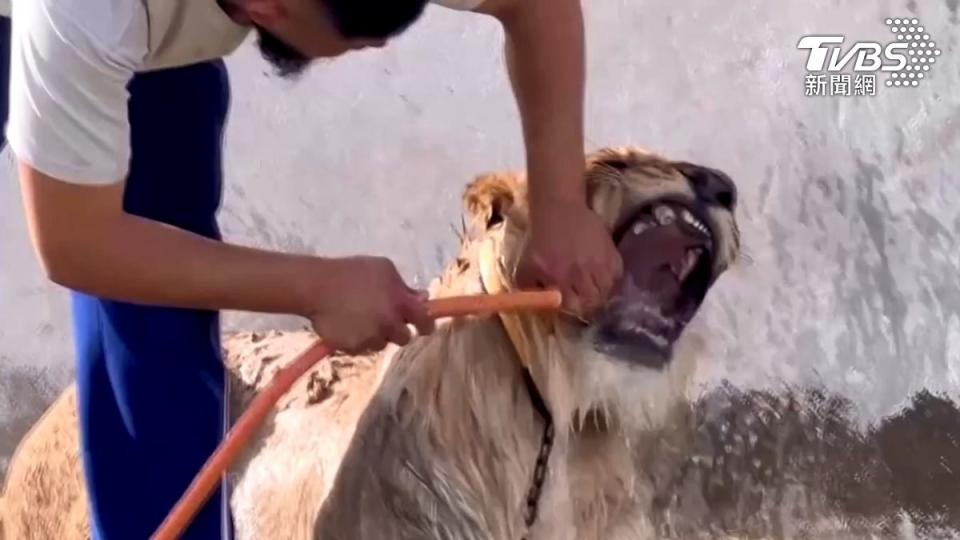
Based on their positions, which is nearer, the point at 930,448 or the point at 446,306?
the point at 446,306

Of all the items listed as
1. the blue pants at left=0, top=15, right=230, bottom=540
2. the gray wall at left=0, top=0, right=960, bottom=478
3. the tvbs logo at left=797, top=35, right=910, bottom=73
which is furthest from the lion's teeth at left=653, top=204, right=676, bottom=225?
the tvbs logo at left=797, top=35, right=910, bottom=73

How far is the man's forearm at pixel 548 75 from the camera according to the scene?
3.05 ft

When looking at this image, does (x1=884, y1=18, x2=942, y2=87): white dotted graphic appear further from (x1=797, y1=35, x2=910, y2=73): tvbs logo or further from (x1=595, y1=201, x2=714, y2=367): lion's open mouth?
(x1=595, y1=201, x2=714, y2=367): lion's open mouth

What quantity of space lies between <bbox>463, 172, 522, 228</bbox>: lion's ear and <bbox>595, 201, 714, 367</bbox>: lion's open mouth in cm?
7

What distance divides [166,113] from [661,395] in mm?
338

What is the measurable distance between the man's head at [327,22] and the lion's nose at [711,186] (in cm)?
21

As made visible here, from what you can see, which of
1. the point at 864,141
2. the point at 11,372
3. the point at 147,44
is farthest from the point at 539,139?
the point at 11,372

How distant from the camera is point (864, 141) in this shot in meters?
1.70

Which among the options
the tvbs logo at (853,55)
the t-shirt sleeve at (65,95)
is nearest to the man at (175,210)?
the t-shirt sleeve at (65,95)

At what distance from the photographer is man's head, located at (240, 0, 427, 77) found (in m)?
0.76

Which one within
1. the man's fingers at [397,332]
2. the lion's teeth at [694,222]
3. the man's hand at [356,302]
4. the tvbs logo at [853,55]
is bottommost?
the tvbs logo at [853,55]

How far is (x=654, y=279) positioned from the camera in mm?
916

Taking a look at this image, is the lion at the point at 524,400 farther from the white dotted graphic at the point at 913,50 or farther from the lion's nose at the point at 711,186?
the white dotted graphic at the point at 913,50

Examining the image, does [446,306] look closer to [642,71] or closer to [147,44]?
[147,44]
